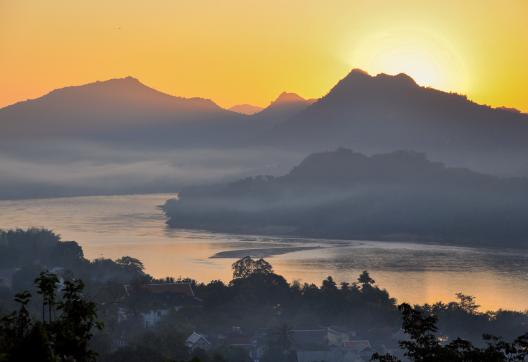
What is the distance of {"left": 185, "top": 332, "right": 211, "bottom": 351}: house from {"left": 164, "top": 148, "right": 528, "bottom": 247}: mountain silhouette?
164ft

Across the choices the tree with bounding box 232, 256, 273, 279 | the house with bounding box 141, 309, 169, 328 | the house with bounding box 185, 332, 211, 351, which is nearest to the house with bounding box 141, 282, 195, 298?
the house with bounding box 141, 309, 169, 328

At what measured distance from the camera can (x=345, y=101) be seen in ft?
645

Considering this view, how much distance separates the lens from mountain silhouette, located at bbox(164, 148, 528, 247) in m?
90.5

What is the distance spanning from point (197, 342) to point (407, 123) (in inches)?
6407

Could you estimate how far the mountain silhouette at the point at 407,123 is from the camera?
603 ft

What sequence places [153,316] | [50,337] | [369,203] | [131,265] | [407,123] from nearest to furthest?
1. [50,337]
2. [153,316]
3. [131,265]
4. [369,203]
5. [407,123]

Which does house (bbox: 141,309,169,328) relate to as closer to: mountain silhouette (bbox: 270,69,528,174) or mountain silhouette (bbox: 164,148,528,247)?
mountain silhouette (bbox: 164,148,528,247)

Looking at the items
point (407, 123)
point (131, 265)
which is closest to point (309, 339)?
point (131, 265)

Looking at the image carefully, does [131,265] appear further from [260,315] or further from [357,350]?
[357,350]

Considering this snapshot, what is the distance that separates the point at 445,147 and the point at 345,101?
2140 cm

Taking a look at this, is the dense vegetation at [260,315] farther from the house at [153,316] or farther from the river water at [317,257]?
the river water at [317,257]

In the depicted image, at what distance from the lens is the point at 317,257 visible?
61.9 m

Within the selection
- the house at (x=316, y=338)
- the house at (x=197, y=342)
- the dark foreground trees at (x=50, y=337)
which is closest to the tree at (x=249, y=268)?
the house at (x=316, y=338)

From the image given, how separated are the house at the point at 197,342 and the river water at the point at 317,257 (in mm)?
12222
